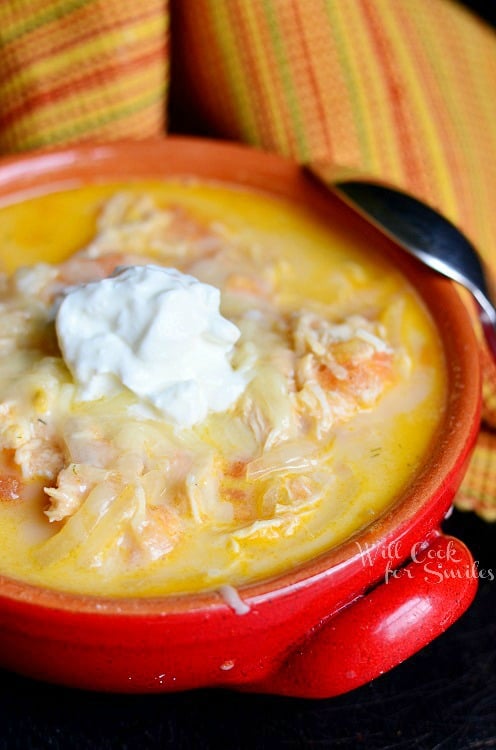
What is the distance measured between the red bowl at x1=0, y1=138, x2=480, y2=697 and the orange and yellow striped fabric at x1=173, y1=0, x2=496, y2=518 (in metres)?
0.70

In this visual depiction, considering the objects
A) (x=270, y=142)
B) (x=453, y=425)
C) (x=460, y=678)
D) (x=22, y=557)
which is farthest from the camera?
(x=270, y=142)

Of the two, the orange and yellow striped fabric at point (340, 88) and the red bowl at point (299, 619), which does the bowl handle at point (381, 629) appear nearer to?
the red bowl at point (299, 619)

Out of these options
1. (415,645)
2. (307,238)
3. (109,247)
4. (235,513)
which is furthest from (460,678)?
(109,247)

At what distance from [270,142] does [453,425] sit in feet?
3.54

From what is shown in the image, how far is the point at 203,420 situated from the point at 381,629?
41 centimetres

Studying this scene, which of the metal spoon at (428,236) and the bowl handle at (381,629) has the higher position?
the metal spoon at (428,236)

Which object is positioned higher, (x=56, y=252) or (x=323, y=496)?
(x=56, y=252)

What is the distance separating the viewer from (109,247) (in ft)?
5.80

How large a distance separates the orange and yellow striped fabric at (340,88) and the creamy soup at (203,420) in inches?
19.4

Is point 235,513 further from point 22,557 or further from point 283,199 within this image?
point 283,199

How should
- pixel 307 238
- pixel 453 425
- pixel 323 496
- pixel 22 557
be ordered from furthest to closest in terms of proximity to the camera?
1. pixel 307 238
2. pixel 453 425
3. pixel 323 496
4. pixel 22 557

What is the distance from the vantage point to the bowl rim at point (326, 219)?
114 centimetres

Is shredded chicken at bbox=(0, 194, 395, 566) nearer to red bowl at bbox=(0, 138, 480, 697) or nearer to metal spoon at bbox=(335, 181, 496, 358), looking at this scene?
red bowl at bbox=(0, 138, 480, 697)

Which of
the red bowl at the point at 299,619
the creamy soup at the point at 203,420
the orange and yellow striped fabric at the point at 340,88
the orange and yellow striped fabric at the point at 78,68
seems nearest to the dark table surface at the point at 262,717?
the red bowl at the point at 299,619
